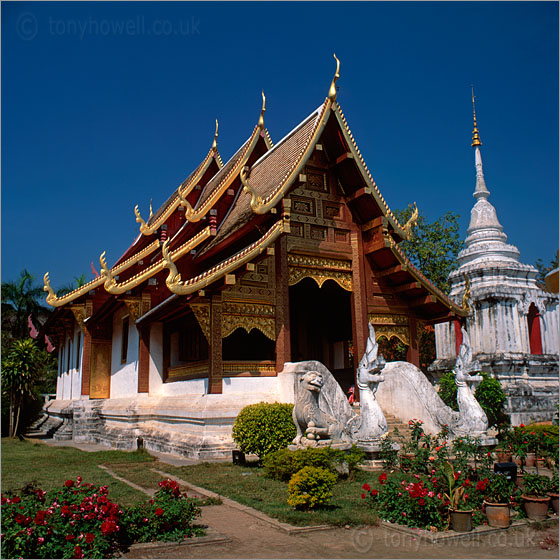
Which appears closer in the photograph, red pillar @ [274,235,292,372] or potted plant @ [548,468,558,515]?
potted plant @ [548,468,558,515]

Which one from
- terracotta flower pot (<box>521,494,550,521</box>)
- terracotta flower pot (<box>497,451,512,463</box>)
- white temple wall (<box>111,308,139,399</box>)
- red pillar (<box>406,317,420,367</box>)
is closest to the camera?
terracotta flower pot (<box>521,494,550,521</box>)

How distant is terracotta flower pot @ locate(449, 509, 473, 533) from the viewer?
17.2 ft

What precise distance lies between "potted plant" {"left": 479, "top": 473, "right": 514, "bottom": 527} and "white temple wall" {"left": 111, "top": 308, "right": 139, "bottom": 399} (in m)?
10.4

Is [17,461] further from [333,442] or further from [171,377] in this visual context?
[333,442]

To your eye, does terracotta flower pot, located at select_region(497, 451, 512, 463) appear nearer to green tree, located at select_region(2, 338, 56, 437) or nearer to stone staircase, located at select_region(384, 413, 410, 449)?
stone staircase, located at select_region(384, 413, 410, 449)

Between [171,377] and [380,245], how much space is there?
5892 mm

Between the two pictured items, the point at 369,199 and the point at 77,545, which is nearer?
the point at 77,545

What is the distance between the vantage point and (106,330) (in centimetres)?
1819

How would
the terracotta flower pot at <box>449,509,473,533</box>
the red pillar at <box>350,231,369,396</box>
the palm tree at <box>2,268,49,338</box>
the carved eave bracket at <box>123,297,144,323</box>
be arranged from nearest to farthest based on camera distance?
the terracotta flower pot at <box>449,509,473,533</box>
the red pillar at <box>350,231,369,396</box>
the carved eave bracket at <box>123,297,144,323</box>
the palm tree at <box>2,268,49,338</box>

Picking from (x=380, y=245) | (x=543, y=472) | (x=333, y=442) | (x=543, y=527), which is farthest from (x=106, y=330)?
(x=543, y=527)

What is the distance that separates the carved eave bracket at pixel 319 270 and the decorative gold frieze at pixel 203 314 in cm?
207

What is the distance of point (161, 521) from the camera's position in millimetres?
5043

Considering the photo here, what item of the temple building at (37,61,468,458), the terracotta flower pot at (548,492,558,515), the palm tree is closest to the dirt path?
the terracotta flower pot at (548,492,558,515)

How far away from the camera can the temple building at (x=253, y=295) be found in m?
11.2
